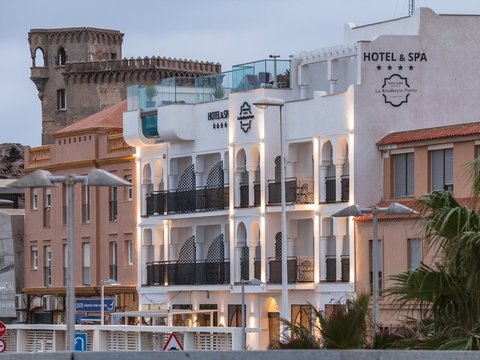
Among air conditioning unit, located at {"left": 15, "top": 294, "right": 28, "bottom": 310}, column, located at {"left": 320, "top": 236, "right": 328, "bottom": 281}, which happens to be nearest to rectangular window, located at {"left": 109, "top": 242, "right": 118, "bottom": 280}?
air conditioning unit, located at {"left": 15, "top": 294, "right": 28, "bottom": 310}

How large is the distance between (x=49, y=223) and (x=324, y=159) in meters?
19.6

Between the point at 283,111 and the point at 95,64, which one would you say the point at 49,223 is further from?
the point at 95,64

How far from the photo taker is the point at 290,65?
7088 centimetres

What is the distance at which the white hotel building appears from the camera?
6581cm

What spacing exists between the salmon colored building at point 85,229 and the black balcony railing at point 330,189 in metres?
12.5

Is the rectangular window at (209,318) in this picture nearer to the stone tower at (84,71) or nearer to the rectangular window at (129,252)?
the rectangular window at (129,252)

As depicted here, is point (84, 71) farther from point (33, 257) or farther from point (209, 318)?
point (209, 318)

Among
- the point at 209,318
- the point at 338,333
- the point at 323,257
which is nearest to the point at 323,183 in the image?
the point at 323,257

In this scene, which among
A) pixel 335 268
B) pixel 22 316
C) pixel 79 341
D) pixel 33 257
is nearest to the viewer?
pixel 79 341

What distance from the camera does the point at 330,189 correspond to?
2625 inches

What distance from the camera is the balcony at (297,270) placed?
221ft

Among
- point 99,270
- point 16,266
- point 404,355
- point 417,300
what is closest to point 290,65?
point 99,270

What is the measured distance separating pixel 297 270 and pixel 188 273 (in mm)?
7294

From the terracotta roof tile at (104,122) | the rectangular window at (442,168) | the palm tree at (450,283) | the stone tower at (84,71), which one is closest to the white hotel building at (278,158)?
the rectangular window at (442,168)
